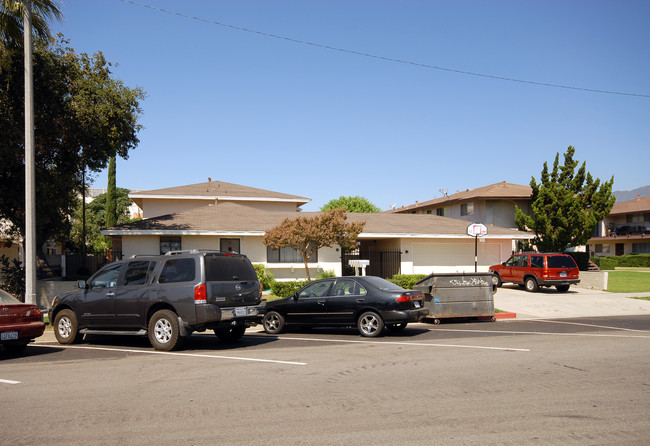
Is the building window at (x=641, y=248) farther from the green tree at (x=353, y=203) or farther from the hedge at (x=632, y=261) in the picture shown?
the green tree at (x=353, y=203)

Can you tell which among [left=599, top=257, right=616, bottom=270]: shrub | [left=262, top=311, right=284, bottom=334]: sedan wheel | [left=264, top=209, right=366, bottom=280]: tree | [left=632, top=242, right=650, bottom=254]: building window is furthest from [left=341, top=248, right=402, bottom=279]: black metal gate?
[left=632, top=242, right=650, bottom=254]: building window

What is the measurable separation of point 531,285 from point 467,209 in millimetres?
18708

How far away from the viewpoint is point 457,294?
52.7ft

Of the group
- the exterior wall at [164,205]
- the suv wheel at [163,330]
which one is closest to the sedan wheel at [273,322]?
the suv wheel at [163,330]

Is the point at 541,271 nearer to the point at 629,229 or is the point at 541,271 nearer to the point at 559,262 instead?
the point at 559,262

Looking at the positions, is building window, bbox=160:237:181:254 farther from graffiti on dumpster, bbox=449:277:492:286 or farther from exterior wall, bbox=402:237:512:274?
graffiti on dumpster, bbox=449:277:492:286

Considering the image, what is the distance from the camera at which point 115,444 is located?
16.7 ft

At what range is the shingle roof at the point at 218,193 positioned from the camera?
121 feet

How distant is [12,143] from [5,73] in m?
2.25

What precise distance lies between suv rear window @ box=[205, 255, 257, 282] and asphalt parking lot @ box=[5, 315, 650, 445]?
1512mm

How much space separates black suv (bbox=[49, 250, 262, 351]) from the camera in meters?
10.7

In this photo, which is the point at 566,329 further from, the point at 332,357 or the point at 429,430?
the point at 429,430

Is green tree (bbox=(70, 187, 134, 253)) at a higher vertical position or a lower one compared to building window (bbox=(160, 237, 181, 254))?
higher

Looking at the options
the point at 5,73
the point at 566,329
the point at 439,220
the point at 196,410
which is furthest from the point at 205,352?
the point at 439,220
